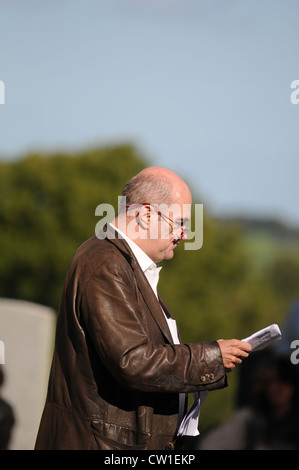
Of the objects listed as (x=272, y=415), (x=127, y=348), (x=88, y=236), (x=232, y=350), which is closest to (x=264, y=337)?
(x=232, y=350)

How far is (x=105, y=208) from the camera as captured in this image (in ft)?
13.2

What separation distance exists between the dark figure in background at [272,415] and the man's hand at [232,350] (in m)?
2.08

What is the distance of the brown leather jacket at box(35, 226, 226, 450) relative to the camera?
3025mm

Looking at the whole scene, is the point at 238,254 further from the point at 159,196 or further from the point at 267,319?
the point at 159,196

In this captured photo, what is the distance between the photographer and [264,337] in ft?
10.6

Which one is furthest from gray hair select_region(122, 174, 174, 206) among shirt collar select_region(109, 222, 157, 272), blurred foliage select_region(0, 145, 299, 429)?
blurred foliage select_region(0, 145, 299, 429)

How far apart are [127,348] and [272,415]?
255cm

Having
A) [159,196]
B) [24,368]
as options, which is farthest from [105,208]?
A: [24,368]

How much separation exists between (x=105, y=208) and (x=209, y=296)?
33.1 m

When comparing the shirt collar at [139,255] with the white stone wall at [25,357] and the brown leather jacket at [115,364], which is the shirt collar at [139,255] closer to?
the brown leather jacket at [115,364]

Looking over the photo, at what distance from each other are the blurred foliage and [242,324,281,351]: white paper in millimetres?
29684

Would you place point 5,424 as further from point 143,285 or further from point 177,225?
point 177,225

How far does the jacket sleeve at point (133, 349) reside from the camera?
300 centimetres

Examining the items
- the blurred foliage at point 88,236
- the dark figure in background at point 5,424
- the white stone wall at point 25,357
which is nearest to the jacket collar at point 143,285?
the dark figure in background at point 5,424
